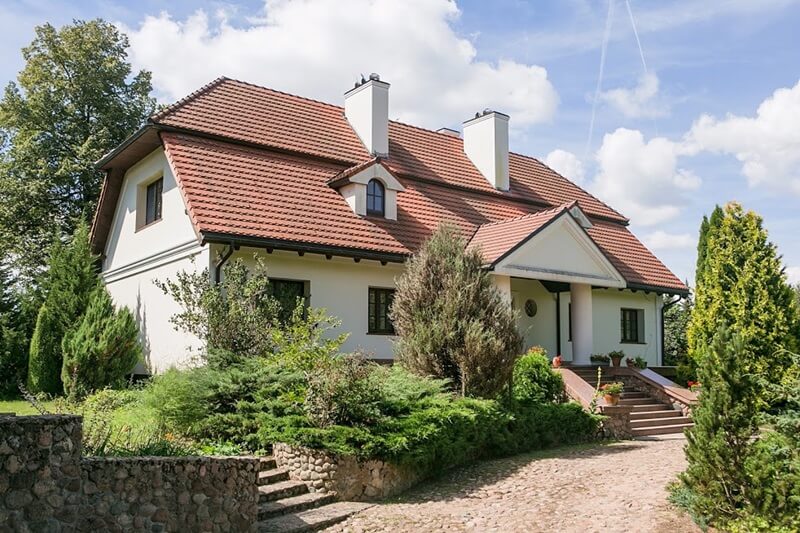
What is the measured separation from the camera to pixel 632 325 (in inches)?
896

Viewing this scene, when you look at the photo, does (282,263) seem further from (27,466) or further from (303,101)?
(27,466)

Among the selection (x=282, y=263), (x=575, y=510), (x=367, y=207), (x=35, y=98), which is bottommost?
(x=575, y=510)

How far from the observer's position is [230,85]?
19469mm

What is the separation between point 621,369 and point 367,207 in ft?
26.1

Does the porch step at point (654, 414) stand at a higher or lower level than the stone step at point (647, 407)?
lower

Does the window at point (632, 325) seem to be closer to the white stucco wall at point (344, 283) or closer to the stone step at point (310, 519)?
the white stucco wall at point (344, 283)

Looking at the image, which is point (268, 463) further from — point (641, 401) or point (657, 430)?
point (641, 401)

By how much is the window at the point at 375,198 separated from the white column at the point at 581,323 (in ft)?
19.3

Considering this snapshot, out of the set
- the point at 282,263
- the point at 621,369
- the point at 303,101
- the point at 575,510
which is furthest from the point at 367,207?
the point at 575,510

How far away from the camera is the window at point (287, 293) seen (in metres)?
14.7

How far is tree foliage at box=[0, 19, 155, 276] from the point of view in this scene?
25219 mm

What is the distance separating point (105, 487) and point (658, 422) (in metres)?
13.2

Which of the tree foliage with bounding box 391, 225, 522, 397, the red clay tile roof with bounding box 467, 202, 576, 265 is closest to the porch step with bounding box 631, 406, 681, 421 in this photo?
the red clay tile roof with bounding box 467, 202, 576, 265

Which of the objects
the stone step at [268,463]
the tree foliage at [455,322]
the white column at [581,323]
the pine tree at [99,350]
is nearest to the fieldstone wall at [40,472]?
the stone step at [268,463]
